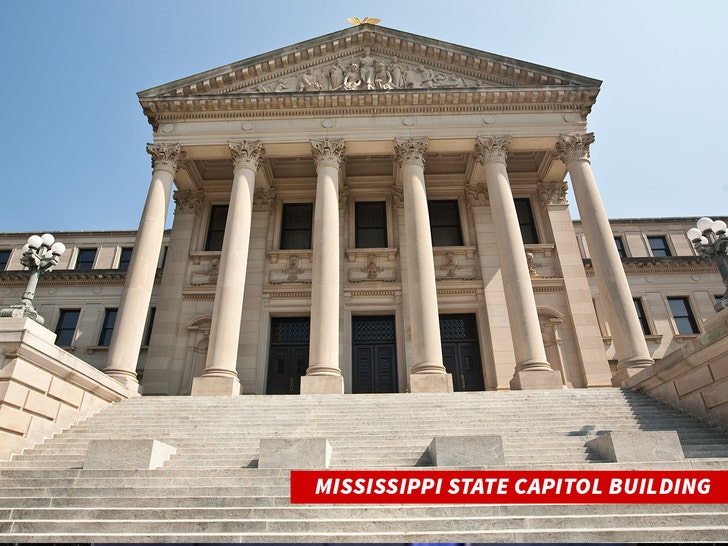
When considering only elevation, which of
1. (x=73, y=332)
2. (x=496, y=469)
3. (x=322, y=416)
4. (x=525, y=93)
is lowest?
(x=496, y=469)

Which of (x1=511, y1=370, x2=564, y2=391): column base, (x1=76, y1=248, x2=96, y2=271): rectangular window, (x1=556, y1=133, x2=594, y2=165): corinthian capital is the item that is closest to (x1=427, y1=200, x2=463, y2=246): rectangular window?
(x1=556, y1=133, x2=594, y2=165): corinthian capital

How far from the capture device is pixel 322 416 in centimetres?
1299

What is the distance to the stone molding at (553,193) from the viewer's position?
24.5m

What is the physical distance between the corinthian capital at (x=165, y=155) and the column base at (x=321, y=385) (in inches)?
469

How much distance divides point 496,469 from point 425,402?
20.4ft

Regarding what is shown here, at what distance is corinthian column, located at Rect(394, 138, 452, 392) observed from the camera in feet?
53.5

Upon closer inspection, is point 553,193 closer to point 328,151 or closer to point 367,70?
point 367,70

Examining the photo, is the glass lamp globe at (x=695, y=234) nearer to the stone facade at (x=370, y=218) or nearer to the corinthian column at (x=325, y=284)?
the stone facade at (x=370, y=218)

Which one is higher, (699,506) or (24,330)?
(24,330)

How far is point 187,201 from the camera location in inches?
982

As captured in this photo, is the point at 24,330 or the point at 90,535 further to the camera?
the point at 24,330

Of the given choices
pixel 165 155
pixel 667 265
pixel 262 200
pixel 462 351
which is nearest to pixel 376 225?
pixel 262 200

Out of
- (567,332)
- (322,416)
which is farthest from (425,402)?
(567,332)

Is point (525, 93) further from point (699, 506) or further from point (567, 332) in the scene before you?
point (699, 506)
